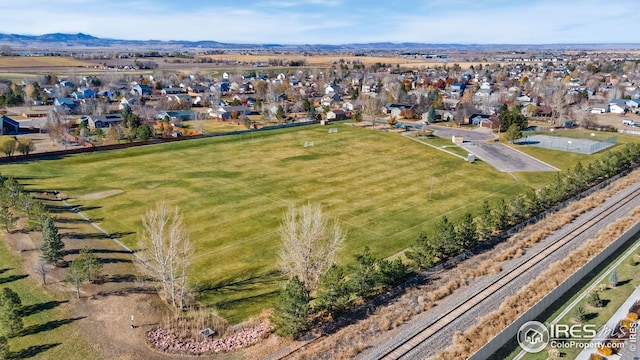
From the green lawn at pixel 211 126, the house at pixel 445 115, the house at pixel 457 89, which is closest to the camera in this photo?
the green lawn at pixel 211 126

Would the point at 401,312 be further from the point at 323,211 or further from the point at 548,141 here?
the point at 548,141

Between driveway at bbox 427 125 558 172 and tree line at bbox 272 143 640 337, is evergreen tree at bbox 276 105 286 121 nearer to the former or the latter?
driveway at bbox 427 125 558 172

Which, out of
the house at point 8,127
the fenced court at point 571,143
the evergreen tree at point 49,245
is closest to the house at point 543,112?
the fenced court at point 571,143

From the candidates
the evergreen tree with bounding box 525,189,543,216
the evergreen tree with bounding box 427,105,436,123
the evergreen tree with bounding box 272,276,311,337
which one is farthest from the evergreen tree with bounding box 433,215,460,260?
the evergreen tree with bounding box 427,105,436,123

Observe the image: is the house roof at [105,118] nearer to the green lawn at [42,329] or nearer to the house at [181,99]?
the house at [181,99]

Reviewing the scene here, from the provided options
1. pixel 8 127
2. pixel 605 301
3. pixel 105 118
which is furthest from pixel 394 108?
pixel 605 301
